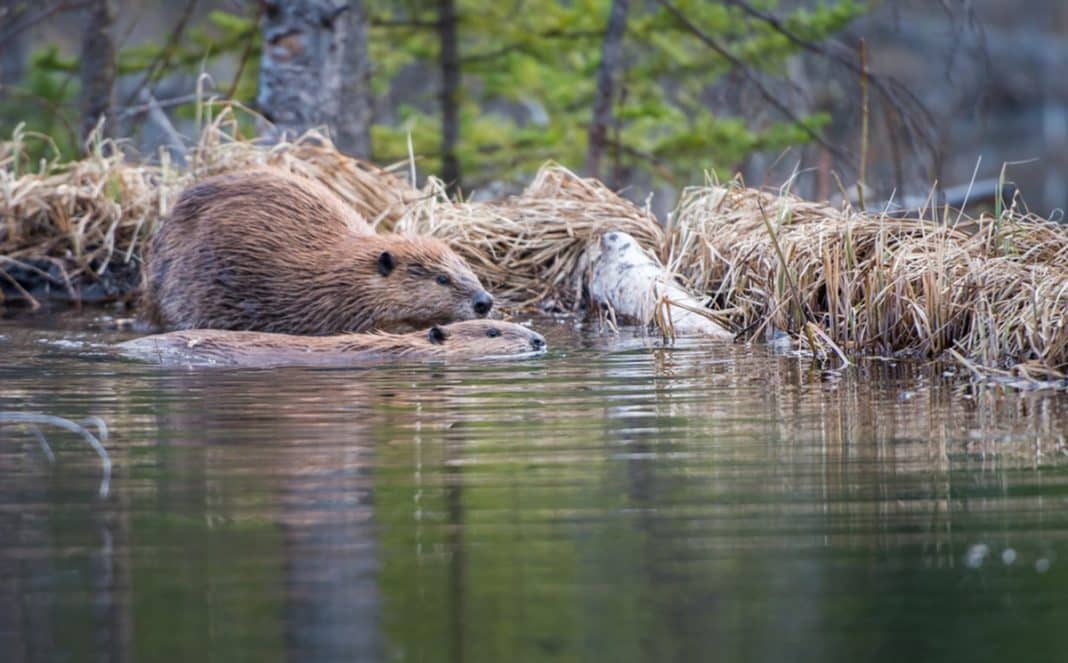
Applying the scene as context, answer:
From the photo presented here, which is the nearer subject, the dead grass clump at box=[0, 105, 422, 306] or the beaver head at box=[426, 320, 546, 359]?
the beaver head at box=[426, 320, 546, 359]

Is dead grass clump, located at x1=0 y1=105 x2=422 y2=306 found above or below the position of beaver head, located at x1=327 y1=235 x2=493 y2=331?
above

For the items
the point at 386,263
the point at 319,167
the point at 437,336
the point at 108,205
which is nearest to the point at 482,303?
the point at 386,263

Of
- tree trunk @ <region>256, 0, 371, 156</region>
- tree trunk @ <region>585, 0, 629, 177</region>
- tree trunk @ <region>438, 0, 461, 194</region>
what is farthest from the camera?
tree trunk @ <region>438, 0, 461, 194</region>

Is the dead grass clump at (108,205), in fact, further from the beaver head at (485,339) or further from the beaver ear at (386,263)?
the beaver head at (485,339)

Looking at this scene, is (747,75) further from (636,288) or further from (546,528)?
(546,528)

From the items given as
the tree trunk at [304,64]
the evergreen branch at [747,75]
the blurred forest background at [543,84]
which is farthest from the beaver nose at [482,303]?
the evergreen branch at [747,75]

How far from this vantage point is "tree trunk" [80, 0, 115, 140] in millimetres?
10438

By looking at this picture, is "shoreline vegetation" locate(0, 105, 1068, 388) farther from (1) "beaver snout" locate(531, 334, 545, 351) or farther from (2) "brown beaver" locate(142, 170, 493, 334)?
(2) "brown beaver" locate(142, 170, 493, 334)

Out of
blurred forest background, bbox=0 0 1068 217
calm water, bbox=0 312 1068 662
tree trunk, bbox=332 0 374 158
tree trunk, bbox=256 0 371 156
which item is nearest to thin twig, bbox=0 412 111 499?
calm water, bbox=0 312 1068 662

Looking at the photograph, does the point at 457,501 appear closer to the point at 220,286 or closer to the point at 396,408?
the point at 396,408

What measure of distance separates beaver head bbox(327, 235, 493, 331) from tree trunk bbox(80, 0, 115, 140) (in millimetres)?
4405

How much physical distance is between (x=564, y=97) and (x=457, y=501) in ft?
30.0

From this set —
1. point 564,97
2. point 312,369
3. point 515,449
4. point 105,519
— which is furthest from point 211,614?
point 564,97

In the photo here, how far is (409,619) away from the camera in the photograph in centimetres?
225
